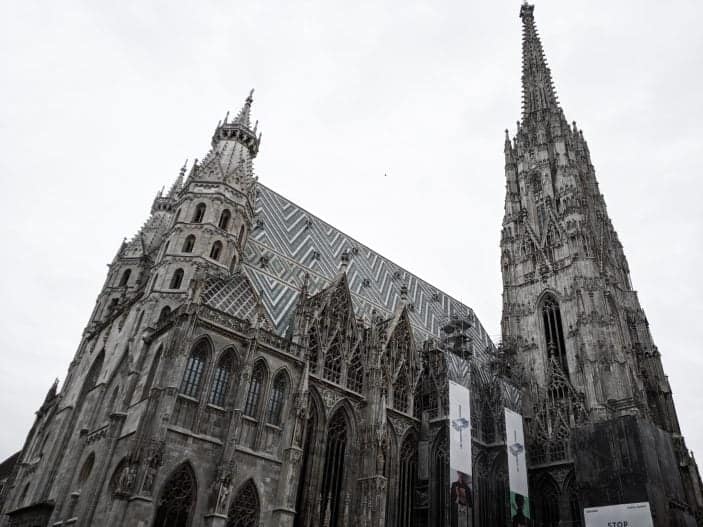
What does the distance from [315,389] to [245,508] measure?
656 centimetres

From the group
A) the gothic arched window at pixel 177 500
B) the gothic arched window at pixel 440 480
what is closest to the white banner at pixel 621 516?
Answer: the gothic arched window at pixel 440 480

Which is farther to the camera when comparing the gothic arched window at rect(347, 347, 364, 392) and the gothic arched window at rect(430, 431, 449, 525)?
the gothic arched window at rect(347, 347, 364, 392)

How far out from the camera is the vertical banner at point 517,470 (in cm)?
2925

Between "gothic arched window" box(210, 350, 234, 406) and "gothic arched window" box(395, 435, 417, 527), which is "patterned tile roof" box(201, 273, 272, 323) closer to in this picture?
"gothic arched window" box(210, 350, 234, 406)

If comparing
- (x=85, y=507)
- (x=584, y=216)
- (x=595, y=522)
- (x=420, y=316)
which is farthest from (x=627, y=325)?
(x=85, y=507)

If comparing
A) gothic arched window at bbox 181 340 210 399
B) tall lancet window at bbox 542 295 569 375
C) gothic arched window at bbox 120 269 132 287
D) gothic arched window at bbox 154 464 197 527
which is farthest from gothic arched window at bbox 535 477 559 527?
gothic arched window at bbox 120 269 132 287

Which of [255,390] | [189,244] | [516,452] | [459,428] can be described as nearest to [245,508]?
[255,390]

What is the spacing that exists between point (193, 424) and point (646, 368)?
111 feet

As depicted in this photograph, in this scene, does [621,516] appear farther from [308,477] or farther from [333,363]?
[333,363]

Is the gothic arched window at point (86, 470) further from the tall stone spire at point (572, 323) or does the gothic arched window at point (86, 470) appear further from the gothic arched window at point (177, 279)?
the tall stone spire at point (572, 323)

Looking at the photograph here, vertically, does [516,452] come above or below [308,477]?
above

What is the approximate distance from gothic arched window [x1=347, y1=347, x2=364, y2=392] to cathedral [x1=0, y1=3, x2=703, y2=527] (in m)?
0.10

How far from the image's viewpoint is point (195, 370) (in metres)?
22.3

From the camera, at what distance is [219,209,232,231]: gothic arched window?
2959cm
